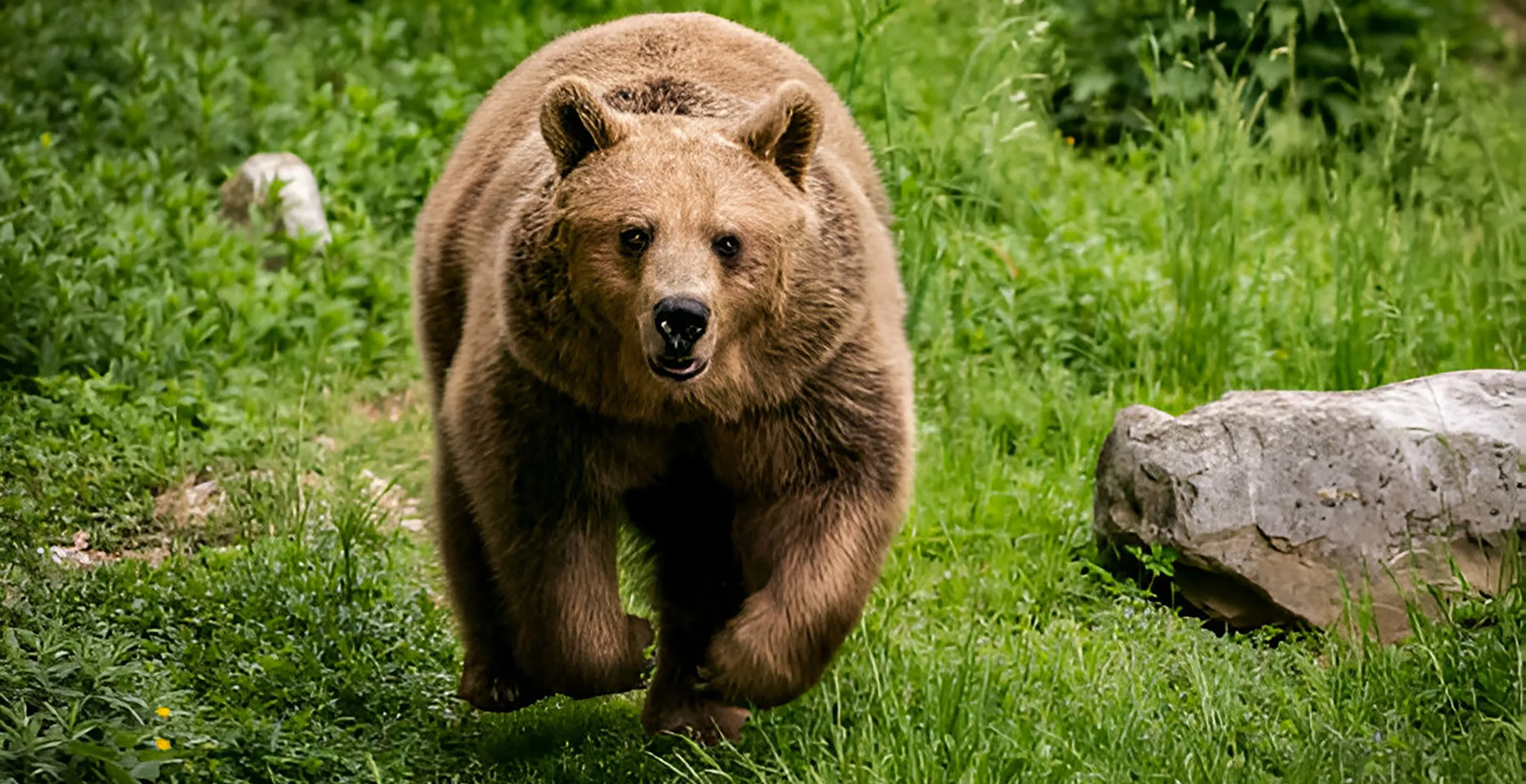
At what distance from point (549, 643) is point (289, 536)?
5.74 ft

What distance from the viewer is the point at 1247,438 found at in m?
5.50

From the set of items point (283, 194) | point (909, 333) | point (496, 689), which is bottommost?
point (283, 194)

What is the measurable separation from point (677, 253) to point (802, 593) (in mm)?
931

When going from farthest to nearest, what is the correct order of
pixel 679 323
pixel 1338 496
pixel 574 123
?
pixel 1338 496 < pixel 574 123 < pixel 679 323

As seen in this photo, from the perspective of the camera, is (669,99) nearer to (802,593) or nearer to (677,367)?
(677,367)

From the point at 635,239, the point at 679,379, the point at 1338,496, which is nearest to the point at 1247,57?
the point at 1338,496

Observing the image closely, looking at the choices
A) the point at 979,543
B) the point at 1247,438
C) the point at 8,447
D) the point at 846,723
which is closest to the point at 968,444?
the point at 979,543

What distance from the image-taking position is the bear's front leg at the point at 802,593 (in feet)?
14.5

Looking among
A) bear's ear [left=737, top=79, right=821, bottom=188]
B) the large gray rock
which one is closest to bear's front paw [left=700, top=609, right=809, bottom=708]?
bear's ear [left=737, top=79, right=821, bottom=188]

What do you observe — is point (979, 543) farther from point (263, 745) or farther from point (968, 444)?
point (263, 745)

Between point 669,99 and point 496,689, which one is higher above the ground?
point 669,99

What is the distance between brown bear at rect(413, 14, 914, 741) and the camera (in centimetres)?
420

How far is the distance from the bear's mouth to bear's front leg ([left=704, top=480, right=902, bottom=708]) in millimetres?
686

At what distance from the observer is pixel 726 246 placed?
4.15 meters
